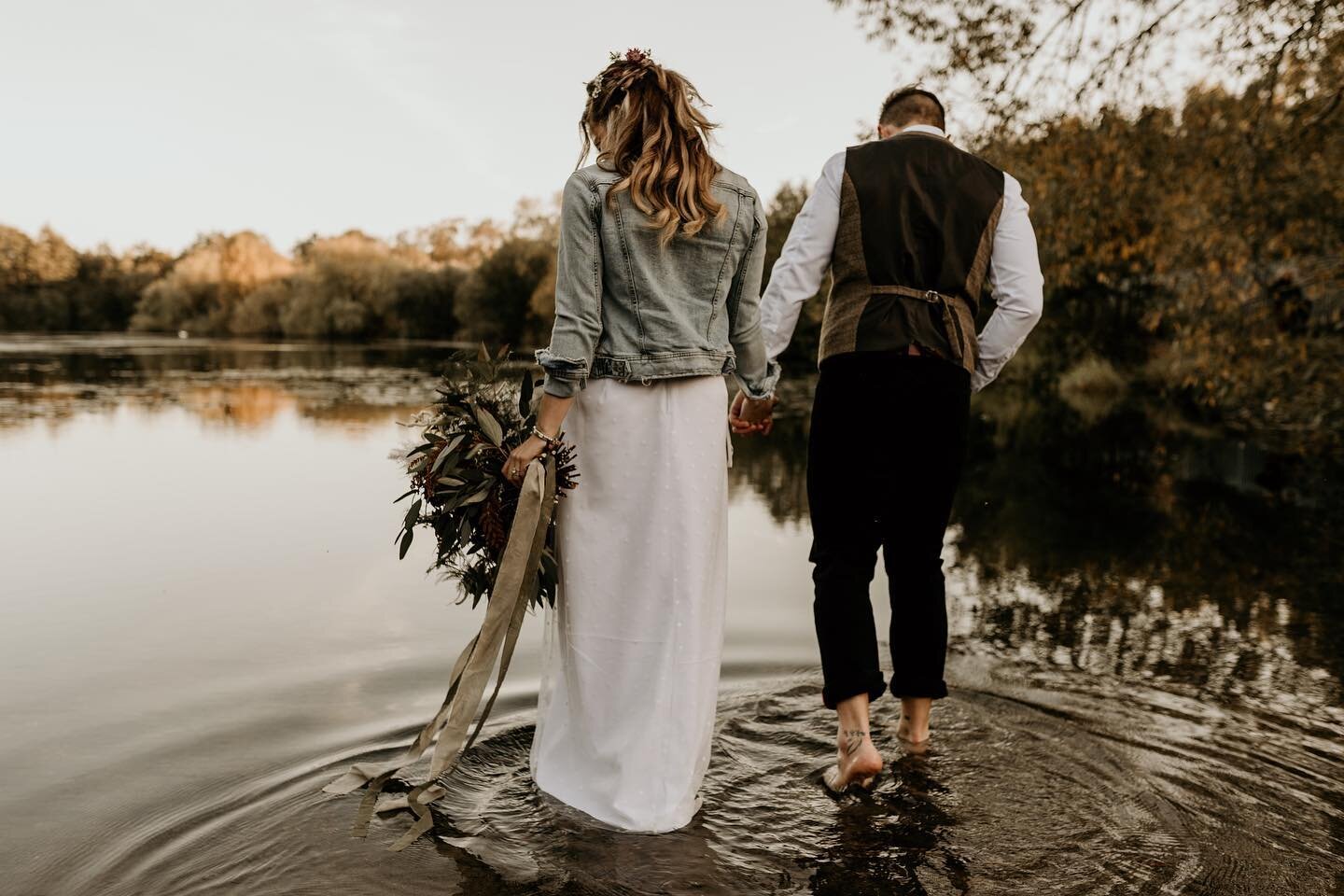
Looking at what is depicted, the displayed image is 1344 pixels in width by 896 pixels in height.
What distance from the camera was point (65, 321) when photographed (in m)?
67.9

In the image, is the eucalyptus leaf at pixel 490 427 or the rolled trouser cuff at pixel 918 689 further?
A: the rolled trouser cuff at pixel 918 689

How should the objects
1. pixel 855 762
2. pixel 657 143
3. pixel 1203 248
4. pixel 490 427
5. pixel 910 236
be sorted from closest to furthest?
pixel 657 143, pixel 490 427, pixel 855 762, pixel 910 236, pixel 1203 248

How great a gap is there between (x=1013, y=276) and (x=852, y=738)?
1.67m

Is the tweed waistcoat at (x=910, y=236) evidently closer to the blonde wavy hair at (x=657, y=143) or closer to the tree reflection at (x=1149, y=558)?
the blonde wavy hair at (x=657, y=143)

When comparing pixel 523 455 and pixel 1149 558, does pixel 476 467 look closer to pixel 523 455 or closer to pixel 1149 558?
pixel 523 455

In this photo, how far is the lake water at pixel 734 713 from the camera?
296 centimetres

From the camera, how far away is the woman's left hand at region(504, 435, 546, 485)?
3.19 metres

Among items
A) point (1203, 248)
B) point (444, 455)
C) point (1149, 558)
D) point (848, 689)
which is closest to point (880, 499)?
point (848, 689)

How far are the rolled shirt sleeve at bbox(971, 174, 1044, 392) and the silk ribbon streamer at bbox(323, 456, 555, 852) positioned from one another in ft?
5.34

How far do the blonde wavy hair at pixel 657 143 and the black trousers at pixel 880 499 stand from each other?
2.73 ft

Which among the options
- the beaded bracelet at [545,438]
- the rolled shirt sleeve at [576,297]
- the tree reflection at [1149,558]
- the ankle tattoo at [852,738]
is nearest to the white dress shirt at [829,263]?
the rolled shirt sleeve at [576,297]

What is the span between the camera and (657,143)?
311 cm

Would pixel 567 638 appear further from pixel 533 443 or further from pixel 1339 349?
pixel 1339 349

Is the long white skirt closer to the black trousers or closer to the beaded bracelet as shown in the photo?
the beaded bracelet
